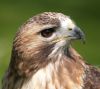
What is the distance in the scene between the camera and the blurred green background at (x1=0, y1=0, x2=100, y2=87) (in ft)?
54.3

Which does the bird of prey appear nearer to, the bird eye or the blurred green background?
the bird eye

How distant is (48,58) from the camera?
8617mm

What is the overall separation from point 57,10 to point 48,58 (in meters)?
10.0

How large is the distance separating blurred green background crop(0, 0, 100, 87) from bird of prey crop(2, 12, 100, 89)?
7.06 metres

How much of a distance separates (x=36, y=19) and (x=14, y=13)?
407 inches

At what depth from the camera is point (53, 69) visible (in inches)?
340

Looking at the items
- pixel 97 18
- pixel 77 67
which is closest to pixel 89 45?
pixel 97 18

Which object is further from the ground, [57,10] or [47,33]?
[57,10]

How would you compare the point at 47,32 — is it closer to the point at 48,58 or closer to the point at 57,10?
the point at 48,58

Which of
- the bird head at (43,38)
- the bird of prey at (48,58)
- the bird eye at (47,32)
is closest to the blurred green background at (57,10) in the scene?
the bird of prey at (48,58)

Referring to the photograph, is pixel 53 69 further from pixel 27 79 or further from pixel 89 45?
pixel 89 45

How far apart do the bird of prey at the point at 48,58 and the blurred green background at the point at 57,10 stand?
7059 mm

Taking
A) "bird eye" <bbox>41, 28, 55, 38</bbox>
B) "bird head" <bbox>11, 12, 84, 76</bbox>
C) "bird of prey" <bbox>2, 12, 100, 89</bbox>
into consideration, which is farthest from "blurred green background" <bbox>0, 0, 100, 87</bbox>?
"bird eye" <bbox>41, 28, 55, 38</bbox>

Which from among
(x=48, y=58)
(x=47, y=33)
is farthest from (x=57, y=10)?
(x=47, y=33)
